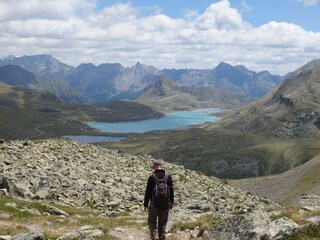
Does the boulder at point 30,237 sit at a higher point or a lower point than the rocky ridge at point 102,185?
higher

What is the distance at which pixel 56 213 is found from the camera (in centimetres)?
3288

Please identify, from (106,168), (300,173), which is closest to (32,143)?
(106,168)

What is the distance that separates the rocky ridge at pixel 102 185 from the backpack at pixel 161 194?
10.9ft

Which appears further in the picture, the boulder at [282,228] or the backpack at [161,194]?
the backpack at [161,194]

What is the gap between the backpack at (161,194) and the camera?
62.2ft

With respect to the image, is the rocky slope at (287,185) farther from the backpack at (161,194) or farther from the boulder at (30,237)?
the boulder at (30,237)

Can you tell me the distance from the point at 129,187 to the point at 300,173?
116 m

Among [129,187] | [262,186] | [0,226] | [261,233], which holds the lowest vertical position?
[262,186]

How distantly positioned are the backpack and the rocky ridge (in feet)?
10.9

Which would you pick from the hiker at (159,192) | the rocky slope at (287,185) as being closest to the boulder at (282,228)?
the hiker at (159,192)

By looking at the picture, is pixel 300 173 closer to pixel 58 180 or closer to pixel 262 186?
pixel 262 186

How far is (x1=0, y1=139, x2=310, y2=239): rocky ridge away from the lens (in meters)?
30.1

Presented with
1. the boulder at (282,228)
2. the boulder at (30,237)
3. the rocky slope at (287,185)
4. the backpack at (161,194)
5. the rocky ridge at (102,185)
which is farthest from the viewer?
the rocky slope at (287,185)

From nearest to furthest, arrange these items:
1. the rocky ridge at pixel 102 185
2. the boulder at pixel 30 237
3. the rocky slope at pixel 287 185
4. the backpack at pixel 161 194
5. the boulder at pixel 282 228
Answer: the boulder at pixel 282 228
the backpack at pixel 161 194
the boulder at pixel 30 237
the rocky ridge at pixel 102 185
the rocky slope at pixel 287 185
